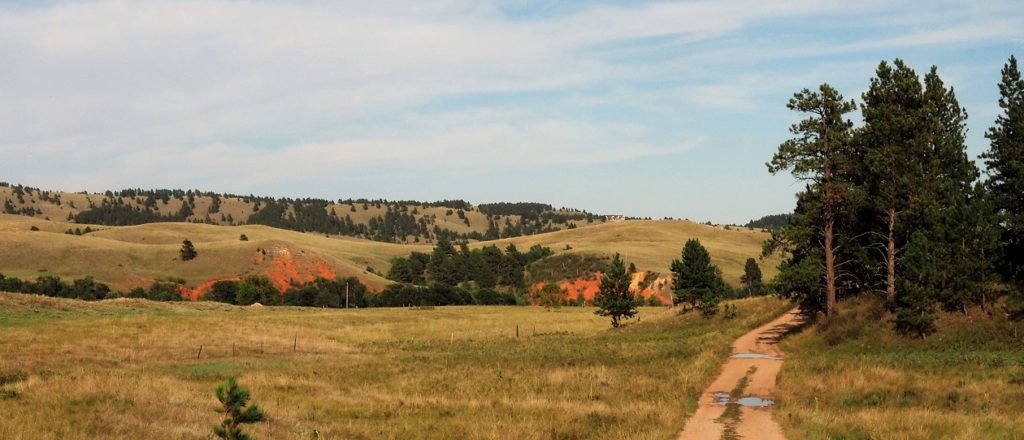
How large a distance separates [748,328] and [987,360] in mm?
26692

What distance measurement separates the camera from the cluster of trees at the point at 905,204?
132 ft

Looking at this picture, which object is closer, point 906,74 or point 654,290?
point 906,74

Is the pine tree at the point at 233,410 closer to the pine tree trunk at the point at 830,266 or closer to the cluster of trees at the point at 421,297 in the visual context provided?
the pine tree trunk at the point at 830,266

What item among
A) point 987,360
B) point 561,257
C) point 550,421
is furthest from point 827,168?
point 561,257

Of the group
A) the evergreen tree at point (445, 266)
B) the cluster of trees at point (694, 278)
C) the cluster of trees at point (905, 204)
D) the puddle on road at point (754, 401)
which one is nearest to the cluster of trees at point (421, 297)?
the evergreen tree at point (445, 266)

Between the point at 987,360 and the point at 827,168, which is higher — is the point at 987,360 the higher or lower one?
the lower one

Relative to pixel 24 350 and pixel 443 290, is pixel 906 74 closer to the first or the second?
pixel 24 350

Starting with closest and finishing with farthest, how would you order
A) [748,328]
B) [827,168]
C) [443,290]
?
[827,168] < [748,328] < [443,290]

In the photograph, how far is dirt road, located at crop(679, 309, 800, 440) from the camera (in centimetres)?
2178

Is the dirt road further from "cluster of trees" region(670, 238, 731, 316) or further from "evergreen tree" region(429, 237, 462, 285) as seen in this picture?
"evergreen tree" region(429, 237, 462, 285)

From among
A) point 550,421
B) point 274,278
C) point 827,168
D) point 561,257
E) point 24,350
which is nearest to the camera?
point 550,421

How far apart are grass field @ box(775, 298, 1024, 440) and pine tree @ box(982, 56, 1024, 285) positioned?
26.1 feet

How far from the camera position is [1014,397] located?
26.1 meters

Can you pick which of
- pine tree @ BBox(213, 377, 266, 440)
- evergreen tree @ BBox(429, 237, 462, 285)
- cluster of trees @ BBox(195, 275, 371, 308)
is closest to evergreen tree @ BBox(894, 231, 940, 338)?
pine tree @ BBox(213, 377, 266, 440)
